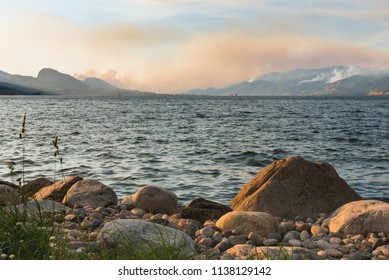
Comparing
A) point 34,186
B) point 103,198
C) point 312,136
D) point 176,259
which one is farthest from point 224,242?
point 312,136

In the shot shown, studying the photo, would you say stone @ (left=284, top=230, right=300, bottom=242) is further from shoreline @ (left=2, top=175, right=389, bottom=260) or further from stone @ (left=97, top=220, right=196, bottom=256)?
stone @ (left=97, top=220, right=196, bottom=256)

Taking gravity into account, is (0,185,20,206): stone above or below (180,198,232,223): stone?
above

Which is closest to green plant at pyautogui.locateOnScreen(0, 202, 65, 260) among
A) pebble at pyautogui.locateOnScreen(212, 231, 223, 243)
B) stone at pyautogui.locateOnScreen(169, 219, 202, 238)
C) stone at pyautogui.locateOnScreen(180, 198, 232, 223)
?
pebble at pyautogui.locateOnScreen(212, 231, 223, 243)

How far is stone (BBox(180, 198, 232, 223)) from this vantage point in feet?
35.6

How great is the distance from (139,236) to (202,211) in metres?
4.46

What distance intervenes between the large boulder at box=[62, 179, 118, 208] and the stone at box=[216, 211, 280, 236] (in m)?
3.56

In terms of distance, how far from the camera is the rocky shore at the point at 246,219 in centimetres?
708

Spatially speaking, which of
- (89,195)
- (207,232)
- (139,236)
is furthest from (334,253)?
(89,195)

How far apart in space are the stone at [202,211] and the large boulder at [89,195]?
2104 mm

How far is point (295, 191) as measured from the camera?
11609 mm

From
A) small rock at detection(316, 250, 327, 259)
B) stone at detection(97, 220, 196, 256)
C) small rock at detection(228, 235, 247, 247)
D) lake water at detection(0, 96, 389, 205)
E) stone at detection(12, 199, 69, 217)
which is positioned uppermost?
stone at detection(12, 199, 69, 217)

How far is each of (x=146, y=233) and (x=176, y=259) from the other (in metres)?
1.63

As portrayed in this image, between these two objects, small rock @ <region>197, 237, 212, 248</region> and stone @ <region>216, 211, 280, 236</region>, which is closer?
small rock @ <region>197, 237, 212, 248</region>

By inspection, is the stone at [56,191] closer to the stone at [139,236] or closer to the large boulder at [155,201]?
the large boulder at [155,201]
